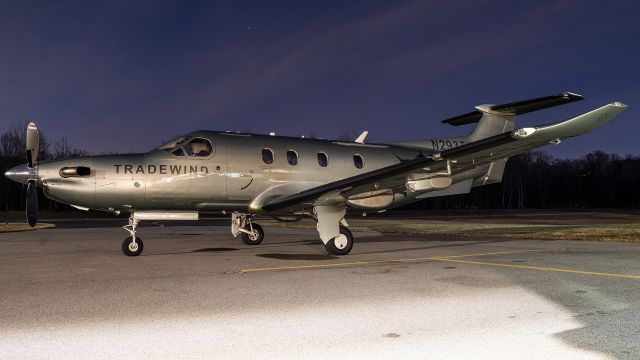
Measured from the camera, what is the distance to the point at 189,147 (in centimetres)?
1292

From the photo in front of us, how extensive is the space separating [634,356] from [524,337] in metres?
0.91

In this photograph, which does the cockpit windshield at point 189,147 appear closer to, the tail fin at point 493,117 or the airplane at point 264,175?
the airplane at point 264,175

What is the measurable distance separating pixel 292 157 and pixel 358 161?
87.2 inches

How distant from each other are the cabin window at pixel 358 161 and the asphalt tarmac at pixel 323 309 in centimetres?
448

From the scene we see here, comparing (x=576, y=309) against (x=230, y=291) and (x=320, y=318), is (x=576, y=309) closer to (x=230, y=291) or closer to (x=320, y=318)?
(x=320, y=318)

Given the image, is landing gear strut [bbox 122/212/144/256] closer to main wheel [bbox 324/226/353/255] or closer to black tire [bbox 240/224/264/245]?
black tire [bbox 240/224/264/245]

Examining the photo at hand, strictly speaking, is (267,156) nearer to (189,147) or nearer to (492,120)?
(189,147)

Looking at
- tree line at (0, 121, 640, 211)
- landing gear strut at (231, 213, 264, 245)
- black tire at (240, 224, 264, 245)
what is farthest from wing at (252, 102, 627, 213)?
tree line at (0, 121, 640, 211)

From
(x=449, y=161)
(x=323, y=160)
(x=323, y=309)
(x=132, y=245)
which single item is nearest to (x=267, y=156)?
(x=323, y=160)

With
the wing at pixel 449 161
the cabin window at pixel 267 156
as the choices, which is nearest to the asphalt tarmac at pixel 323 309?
the wing at pixel 449 161

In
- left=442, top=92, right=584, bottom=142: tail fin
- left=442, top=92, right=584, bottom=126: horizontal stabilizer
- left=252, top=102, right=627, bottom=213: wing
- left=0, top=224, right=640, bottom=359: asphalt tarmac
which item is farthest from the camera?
left=442, top=92, right=584, bottom=142: tail fin

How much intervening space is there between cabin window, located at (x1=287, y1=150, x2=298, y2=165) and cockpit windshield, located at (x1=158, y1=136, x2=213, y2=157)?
2.23 metres

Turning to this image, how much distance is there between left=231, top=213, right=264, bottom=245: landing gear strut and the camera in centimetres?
1571

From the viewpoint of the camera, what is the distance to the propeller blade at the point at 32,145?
1163cm
